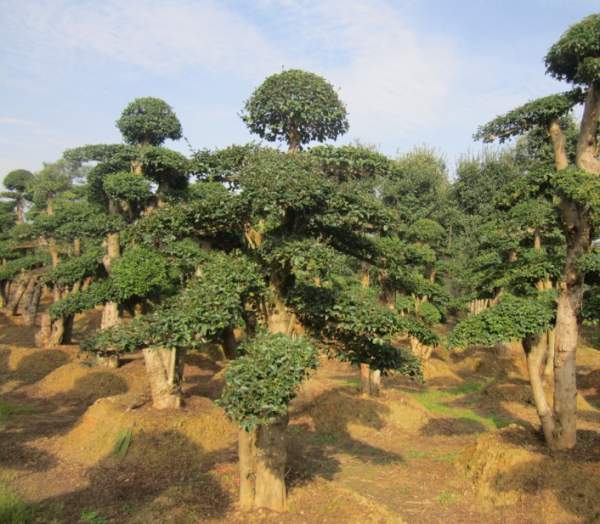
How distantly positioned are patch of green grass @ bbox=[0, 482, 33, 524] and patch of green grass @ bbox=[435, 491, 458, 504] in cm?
848

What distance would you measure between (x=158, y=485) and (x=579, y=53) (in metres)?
13.8

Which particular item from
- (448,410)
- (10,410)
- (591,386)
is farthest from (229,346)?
(591,386)

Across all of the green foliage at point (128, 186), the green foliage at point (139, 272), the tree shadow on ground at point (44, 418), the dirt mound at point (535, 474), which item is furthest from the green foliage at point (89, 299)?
the dirt mound at point (535, 474)

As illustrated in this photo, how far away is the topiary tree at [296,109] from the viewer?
1527cm

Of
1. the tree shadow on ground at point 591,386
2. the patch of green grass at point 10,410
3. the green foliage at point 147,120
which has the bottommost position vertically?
the tree shadow on ground at point 591,386

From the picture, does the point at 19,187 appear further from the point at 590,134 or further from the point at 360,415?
the point at 590,134

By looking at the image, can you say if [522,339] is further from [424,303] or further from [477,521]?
[424,303]

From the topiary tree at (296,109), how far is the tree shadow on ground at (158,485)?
9335mm

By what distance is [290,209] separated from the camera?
966 centimetres

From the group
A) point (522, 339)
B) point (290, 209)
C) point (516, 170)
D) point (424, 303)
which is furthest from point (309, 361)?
point (516, 170)

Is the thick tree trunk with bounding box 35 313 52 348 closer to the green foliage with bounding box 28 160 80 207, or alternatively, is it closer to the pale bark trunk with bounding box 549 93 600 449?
the green foliage with bounding box 28 160 80 207

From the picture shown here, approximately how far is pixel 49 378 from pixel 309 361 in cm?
1817

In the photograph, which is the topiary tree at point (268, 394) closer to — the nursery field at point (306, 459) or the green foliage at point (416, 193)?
the nursery field at point (306, 459)

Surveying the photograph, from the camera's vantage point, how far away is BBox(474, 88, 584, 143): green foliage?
12.6 m
